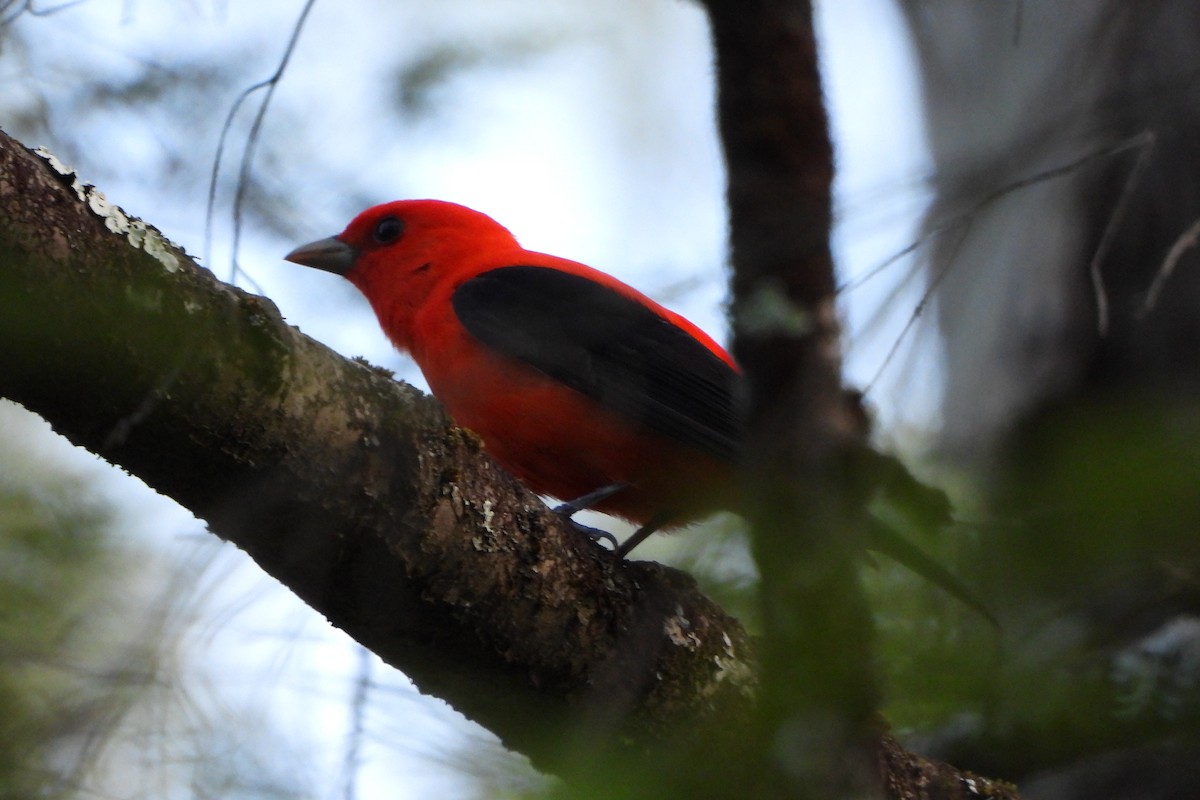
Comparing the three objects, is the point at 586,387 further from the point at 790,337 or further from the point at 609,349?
the point at 790,337

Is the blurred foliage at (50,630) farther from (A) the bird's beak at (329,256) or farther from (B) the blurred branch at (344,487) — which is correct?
(A) the bird's beak at (329,256)

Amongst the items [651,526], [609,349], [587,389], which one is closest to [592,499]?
[651,526]

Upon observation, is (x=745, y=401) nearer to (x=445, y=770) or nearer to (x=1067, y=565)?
(x=1067, y=565)

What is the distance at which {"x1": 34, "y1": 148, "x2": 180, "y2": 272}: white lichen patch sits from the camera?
5.85 feet

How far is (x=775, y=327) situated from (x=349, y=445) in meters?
0.76

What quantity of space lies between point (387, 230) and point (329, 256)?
26 cm

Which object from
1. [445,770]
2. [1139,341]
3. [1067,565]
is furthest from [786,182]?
[1139,341]

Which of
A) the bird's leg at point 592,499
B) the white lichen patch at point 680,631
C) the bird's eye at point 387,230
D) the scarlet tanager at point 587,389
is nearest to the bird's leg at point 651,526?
the scarlet tanager at point 587,389

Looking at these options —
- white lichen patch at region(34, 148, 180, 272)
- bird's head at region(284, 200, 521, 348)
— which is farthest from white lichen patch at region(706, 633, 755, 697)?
bird's head at region(284, 200, 521, 348)

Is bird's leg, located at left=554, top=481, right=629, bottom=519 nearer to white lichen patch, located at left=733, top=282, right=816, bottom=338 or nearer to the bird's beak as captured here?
white lichen patch, located at left=733, top=282, right=816, bottom=338

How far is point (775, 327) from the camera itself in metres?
2.12

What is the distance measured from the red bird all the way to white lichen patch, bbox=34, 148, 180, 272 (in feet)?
5.56

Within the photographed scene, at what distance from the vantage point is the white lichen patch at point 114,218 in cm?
178

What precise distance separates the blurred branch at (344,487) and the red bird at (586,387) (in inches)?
29.3
